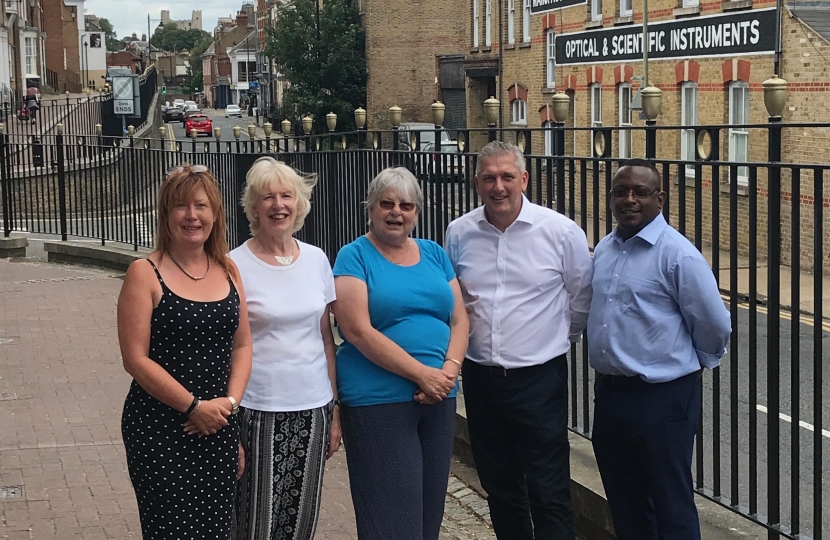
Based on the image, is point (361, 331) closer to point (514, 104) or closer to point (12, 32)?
point (514, 104)

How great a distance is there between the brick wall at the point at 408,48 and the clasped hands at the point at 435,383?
4458 centimetres

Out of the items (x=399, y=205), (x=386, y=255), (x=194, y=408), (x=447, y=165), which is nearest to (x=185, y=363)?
(x=194, y=408)

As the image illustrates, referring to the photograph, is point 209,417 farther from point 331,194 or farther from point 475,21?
point 475,21

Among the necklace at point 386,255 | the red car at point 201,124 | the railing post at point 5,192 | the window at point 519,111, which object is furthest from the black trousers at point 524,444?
the red car at point 201,124

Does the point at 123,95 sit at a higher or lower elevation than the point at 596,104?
higher

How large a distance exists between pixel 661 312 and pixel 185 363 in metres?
1.65

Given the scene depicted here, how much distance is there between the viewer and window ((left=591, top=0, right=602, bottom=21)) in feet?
80.4

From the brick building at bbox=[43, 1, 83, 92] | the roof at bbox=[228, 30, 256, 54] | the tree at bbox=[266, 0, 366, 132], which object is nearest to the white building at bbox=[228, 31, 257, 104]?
the roof at bbox=[228, 30, 256, 54]

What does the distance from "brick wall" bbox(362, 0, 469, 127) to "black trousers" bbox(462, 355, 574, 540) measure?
145 ft

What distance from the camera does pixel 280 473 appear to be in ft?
13.0

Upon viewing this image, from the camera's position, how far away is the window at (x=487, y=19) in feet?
109

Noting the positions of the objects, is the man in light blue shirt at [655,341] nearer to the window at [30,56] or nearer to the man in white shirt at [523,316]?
the man in white shirt at [523,316]

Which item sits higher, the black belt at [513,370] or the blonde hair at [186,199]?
the blonde hair at [186,199]

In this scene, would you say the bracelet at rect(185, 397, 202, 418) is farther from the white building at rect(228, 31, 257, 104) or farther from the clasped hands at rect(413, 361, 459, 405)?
the white building at rect(228, 31, 257, 104)
